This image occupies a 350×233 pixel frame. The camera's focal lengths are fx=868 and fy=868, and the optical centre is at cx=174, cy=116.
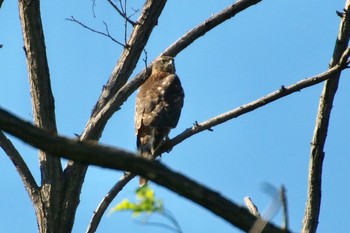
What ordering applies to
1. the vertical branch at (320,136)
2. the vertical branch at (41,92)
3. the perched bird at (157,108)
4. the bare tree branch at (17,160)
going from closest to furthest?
the vertical branch at (320,136), the vertical branch at (41,92), the bare tree branch at (17,160), the perched bird at (157,108)

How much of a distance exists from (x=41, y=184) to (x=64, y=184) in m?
0.18

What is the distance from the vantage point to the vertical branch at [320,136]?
5699mm

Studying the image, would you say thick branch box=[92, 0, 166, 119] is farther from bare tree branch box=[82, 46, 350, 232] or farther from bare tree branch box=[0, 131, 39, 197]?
bare tree branch box=[0, 131, 39, 197]

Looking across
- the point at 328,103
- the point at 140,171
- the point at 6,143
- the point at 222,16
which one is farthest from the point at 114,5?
the point at 140,171

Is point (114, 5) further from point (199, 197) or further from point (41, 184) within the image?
point (199, 197)

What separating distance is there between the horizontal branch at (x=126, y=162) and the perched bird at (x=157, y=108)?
5.76 m

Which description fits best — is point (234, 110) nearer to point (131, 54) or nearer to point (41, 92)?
point (131, 54)

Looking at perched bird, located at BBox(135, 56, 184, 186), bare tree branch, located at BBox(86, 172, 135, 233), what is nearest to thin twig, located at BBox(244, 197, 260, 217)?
bare tree branch, located at BBox(86, 172, 135, 233)

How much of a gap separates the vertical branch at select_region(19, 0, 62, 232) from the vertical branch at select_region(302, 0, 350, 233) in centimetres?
202

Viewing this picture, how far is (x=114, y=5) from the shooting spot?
284 inches

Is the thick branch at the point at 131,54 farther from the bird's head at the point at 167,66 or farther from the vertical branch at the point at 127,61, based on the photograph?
the bird's head at the point at 167,66

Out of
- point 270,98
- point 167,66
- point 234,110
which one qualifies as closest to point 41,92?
point 234,110

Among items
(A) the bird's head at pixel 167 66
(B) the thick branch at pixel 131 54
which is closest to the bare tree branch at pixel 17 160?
(B) the thick branch at pixel 131 54

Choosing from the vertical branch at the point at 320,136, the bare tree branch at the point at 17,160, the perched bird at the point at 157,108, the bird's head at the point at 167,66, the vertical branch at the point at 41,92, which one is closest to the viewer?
the vertical branch at the point at 320,136
